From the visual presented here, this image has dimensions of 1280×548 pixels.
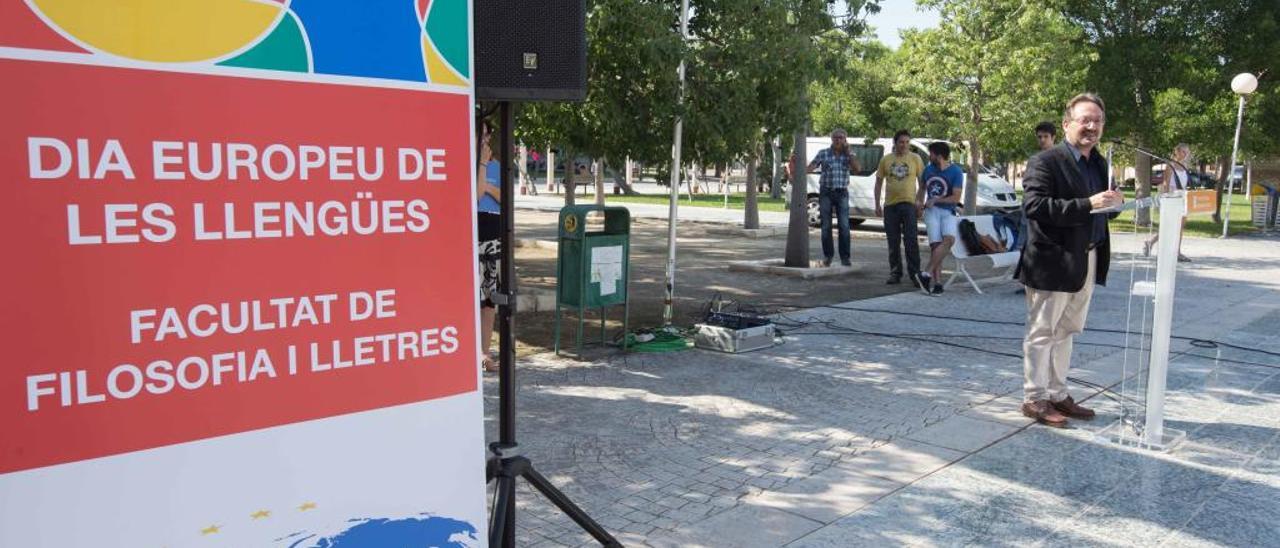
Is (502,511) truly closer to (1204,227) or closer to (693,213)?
(693,213)

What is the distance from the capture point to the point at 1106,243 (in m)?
5.72

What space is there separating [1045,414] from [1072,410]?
224 mm

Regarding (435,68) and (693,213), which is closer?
(435,68)

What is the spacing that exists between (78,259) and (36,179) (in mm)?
186

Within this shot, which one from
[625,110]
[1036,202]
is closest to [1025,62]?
[625,110]

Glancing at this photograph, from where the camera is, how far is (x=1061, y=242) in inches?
215

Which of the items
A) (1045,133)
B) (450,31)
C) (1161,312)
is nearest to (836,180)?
(1045,133)

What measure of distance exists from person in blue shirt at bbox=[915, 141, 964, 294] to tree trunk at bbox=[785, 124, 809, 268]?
1755 mm

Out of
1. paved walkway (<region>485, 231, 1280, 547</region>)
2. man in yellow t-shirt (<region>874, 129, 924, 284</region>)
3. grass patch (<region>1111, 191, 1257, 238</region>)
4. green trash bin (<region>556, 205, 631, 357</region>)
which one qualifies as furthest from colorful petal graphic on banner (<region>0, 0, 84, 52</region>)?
grass patch (<region>1111, 191, 1257, 238</region>)

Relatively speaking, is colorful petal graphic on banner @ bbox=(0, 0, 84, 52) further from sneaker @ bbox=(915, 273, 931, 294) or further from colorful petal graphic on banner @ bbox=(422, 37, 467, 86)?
sneaker @ bbox=(915, 273, 931, 294)

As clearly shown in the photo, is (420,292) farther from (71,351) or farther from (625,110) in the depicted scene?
(625,110)

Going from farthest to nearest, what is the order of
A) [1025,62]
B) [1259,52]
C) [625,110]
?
[1259,52] < [1025,62] < [625,110]

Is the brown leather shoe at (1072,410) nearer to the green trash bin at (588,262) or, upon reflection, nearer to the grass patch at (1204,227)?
the green trash bin at (588,262)

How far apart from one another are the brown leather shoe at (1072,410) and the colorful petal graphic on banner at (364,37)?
455 cm
